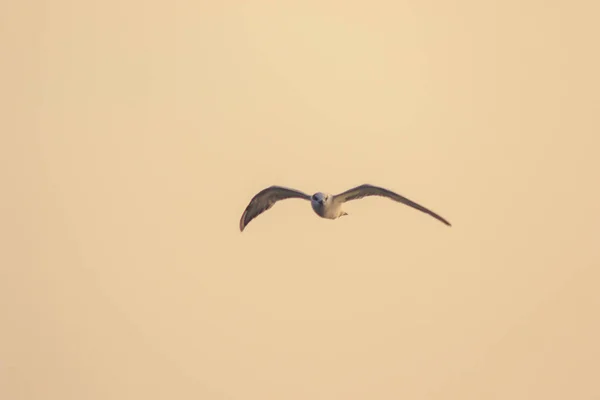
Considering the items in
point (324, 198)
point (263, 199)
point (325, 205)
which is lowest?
point (325, 205)

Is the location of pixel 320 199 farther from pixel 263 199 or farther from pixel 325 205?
pixel 263 199

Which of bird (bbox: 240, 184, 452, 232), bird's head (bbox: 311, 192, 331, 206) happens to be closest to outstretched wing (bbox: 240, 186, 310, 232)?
bird (bbox: 240, 184, 452, 232)

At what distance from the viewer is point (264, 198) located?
62.5ft

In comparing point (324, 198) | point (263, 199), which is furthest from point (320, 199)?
point (263, 199)

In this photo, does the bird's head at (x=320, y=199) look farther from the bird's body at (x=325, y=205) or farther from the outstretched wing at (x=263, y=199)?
the outstretched wing at (x=263, y=199)

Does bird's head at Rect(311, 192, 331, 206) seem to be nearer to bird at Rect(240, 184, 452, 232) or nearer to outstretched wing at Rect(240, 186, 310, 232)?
bird at Rect(240, 184, 452, 232)

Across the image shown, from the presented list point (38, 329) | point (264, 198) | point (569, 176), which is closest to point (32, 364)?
point (38, 329)

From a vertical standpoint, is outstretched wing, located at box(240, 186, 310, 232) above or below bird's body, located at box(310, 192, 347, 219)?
above

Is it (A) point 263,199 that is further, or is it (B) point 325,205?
(A) point 263,199

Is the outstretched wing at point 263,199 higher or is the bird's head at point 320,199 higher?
the outstretched wing at point 263,199

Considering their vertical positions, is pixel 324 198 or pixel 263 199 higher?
pixel 263 199

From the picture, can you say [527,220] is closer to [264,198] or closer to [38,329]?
[38,329]

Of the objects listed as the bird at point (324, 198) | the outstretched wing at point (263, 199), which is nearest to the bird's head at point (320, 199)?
the bird at point (324, 198)

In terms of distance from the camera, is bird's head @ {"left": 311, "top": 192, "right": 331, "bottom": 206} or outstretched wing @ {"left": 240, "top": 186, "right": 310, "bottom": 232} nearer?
bird's head @ {"left": 311, "top": 192, "right": 331, "bottom": 206}
